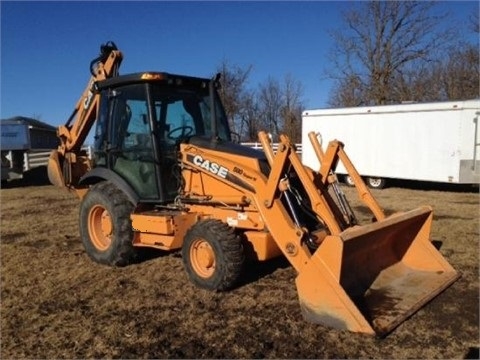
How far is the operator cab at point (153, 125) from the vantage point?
20.2 ft

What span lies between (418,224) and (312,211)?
1380 mm

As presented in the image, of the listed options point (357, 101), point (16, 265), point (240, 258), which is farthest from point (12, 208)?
point (357, 101)

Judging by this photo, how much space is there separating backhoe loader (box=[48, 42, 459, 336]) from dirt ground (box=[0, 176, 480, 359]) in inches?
7.4

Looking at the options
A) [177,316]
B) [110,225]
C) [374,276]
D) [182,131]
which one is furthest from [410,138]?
[177,316]

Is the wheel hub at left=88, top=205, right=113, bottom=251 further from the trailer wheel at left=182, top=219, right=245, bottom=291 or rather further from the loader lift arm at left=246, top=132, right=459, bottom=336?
the loader lift arm at left=246, top=132, right=459, bottom=336

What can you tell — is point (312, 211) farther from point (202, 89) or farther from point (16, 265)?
point (16, 265)

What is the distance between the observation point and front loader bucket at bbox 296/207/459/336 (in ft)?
14.0

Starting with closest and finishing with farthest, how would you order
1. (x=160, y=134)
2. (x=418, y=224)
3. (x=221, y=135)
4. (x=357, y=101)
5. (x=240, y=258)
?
1. (x=240, y=258)
2. (x=418, y=224)
3. (x=160, y=134)
4. (x=221, y=135)
5. (x=357, y=101)

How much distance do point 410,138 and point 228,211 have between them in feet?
36.1

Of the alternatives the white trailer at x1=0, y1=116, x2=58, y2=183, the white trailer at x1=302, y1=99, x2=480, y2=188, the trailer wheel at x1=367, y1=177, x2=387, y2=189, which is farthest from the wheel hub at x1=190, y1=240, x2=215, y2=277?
the white trailer at x1=0, y1=116, x2=58, y2=183

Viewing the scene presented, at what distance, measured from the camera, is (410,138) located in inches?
597

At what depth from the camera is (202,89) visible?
6.77m

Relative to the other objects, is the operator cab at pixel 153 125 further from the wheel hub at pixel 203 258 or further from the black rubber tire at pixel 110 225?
the wheel hub at pixel 203 258

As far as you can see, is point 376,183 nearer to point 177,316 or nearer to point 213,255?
point 213,255
